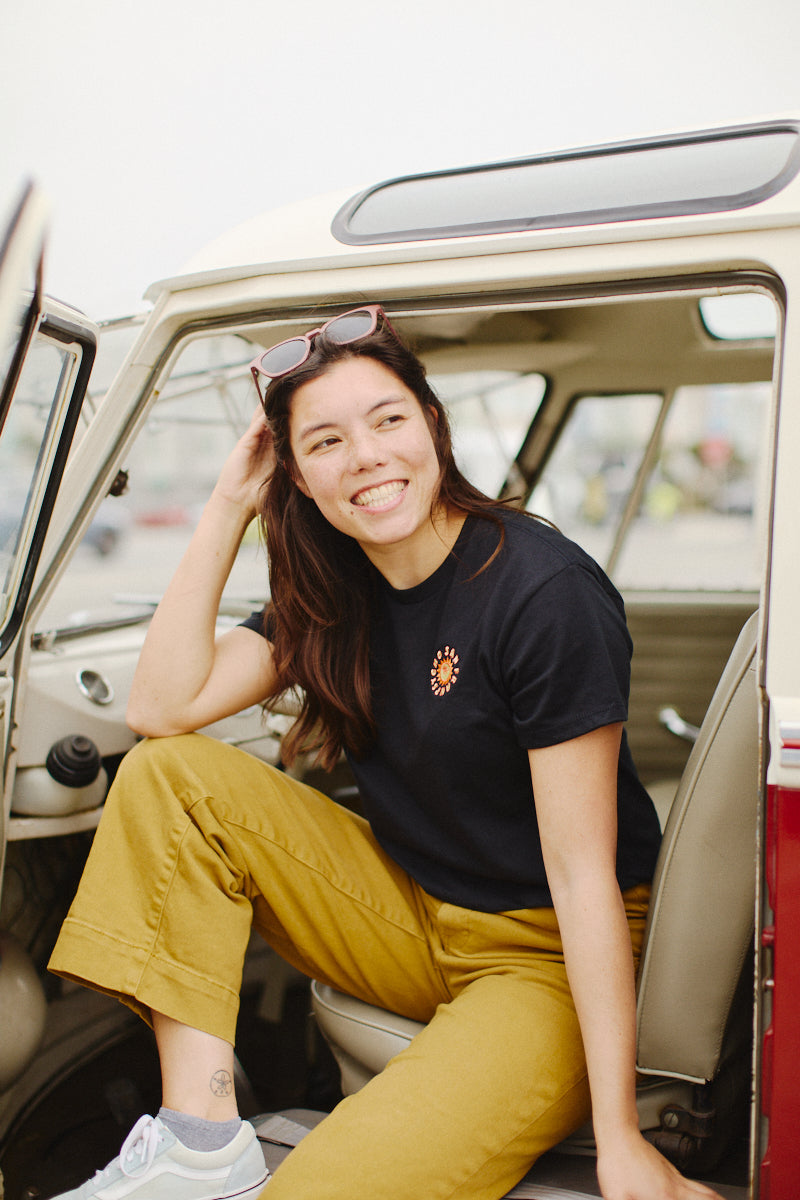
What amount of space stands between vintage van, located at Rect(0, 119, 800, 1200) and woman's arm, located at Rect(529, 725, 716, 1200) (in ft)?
0.36

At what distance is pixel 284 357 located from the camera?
159 cm

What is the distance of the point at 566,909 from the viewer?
4.60 ft

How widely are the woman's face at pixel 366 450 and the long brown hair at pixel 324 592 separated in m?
0.07

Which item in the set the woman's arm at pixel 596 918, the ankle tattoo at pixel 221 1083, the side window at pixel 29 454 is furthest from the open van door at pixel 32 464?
the woman's arm at pixel 596 918

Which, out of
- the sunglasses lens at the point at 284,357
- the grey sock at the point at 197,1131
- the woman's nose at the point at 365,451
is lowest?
the grey sock at the point at 197,1131

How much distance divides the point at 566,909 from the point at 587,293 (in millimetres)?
944

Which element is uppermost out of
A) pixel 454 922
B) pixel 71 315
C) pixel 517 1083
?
pixel 71 315

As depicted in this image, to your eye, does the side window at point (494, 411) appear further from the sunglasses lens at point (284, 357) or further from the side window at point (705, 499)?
the sunglasses lens at point (284, 357)

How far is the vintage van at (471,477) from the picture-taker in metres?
1.20

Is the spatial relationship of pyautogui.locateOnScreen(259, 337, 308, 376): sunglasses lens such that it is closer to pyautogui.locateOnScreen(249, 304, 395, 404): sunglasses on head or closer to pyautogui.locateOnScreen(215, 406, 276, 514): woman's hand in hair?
pyautogui.locateOnScreen(249, 304, 395, 404): sunglasses on head

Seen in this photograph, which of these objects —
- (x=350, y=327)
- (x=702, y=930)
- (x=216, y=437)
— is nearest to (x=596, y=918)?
(x=702, y=930)

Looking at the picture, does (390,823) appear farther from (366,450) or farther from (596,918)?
(366,450)

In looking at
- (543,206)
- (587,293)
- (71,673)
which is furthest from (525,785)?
(71,673)

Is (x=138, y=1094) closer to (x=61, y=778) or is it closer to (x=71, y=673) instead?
(x=61, y=778)
